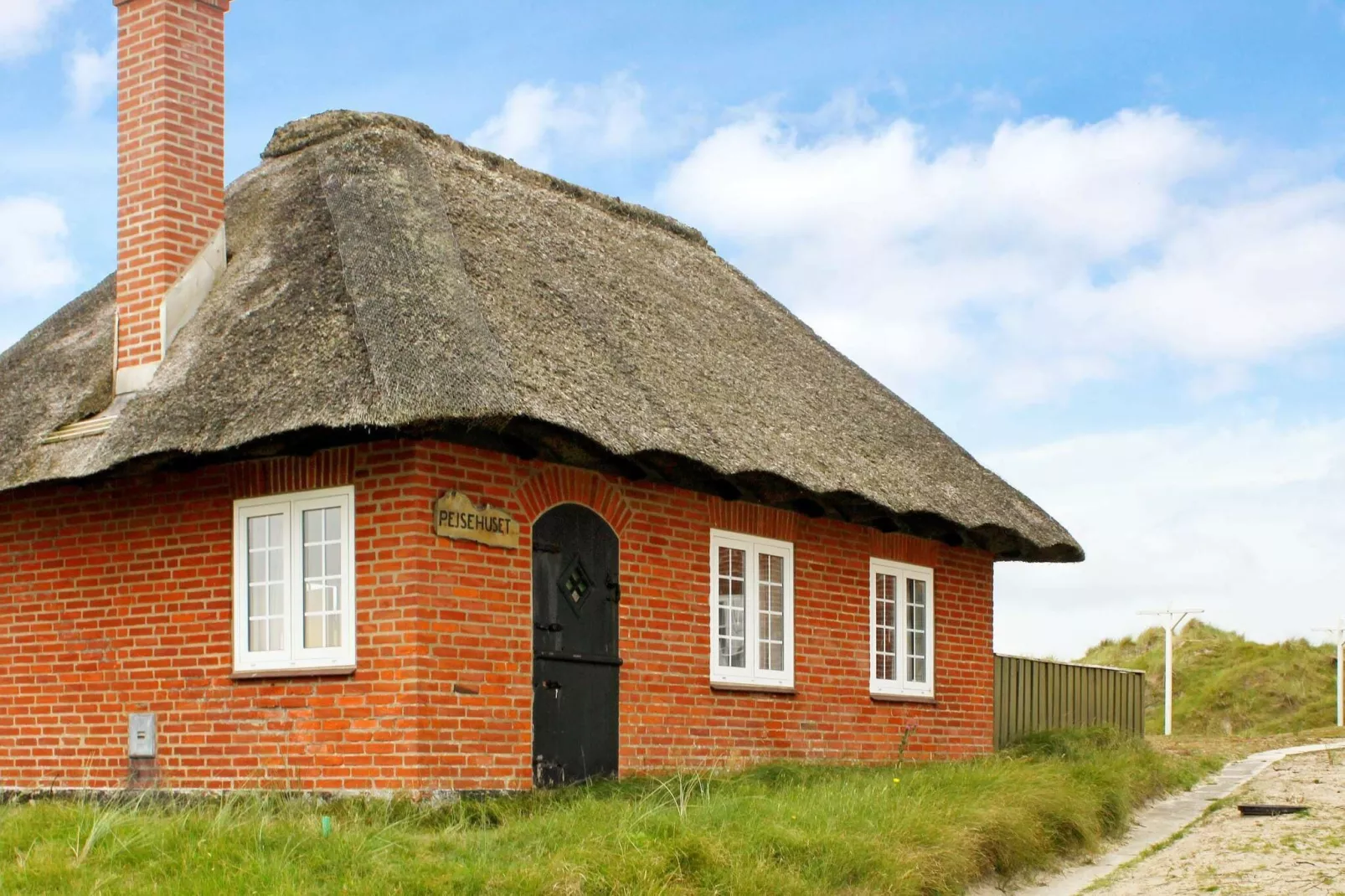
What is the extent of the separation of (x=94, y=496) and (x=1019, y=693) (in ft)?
35.1

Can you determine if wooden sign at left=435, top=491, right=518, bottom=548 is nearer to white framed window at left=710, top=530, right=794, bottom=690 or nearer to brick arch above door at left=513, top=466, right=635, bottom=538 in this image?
brick arch above door at left=513, top=466, right=635, bottom=538

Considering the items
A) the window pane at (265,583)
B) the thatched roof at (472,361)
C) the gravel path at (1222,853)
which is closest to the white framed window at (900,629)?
the thatched roof at (472,361)

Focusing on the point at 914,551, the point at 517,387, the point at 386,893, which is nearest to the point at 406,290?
the point at 517,387

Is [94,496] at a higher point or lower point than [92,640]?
higher

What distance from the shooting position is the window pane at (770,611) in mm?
13938

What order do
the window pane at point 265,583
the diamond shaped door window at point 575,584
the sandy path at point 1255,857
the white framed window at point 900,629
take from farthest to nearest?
Answer: the white framed window at point 900,629 → the diamond shaped door window at point 575,584 → the window pane at point 265,583 → the sandy path at point 1255,857

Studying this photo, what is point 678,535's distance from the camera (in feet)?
42.8

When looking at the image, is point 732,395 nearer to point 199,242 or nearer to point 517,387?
point 517,387

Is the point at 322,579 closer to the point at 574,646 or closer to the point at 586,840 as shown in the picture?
the point at 574,646

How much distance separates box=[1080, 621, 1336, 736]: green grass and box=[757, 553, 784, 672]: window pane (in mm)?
19568

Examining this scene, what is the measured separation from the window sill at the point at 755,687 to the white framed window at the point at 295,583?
364 centimetres

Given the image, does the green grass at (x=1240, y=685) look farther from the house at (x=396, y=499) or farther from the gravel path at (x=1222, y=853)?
the house at (x=396, y=499)

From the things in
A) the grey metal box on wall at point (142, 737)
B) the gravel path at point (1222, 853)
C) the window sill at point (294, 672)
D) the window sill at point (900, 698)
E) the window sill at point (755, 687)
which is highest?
the window sill at point (294, 672)

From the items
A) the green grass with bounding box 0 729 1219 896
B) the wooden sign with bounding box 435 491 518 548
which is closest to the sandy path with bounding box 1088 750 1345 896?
the green grass with bounding box 0 729 1219 896
